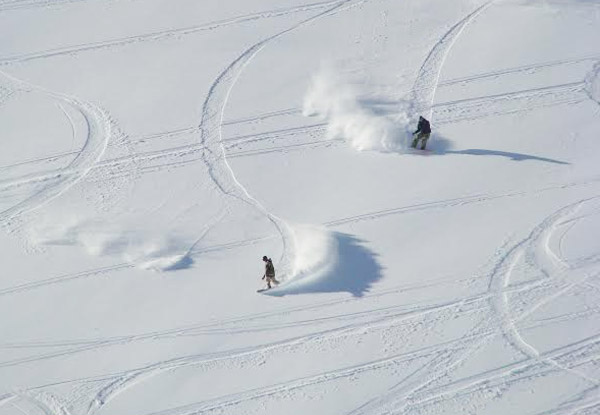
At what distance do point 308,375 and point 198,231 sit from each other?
3.97 meters

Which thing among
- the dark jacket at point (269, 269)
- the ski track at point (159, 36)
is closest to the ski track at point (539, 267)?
the dark jacket at point (269, 269)

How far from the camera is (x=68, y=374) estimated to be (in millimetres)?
13234

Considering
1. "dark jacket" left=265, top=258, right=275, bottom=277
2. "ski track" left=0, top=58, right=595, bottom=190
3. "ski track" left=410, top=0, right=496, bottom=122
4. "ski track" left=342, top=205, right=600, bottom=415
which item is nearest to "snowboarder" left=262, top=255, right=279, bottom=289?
"dark jacket" left=265, top=258, right=275, bottom=277

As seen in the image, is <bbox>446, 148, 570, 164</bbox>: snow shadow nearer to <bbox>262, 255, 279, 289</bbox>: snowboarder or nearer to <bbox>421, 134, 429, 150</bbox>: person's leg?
<bbox>421, 134, 429, 150</bbox>: person's leg

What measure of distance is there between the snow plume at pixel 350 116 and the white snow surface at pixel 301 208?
0.15ft

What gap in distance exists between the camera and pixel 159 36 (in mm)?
20062

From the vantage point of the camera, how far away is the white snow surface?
42.3ft

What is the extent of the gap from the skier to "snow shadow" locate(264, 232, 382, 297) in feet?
9.94

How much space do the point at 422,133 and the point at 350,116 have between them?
1833 millimetres

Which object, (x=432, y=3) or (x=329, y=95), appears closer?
(x=329, y=95)

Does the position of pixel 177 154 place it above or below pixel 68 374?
above

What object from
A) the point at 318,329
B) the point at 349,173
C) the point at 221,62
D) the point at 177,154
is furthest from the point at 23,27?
the point at 318,329

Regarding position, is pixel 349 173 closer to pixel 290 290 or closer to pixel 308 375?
pixel 290 290

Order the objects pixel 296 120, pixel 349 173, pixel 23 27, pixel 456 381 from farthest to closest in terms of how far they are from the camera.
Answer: pixel 23 27
pixel 296 120
pixel 349 173
pixel 456 381
